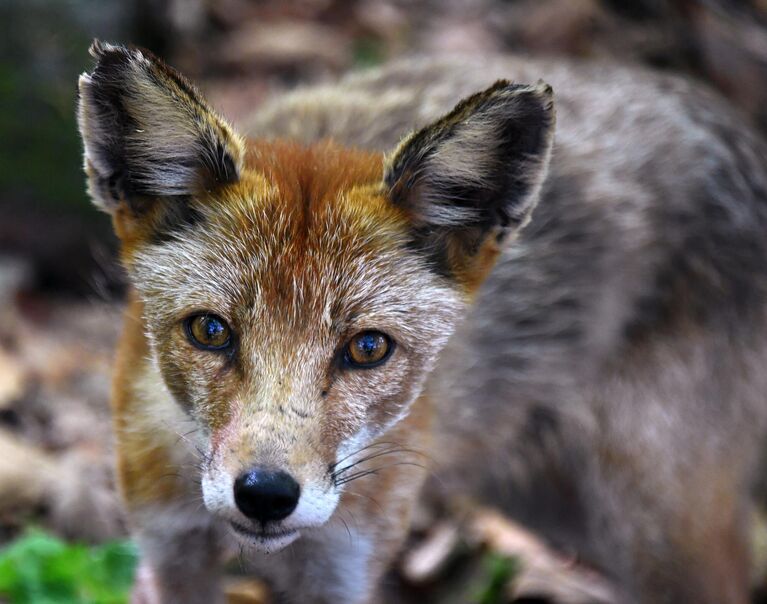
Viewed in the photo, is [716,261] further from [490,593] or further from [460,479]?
[490,593]

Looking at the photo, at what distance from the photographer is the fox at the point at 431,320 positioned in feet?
13.9

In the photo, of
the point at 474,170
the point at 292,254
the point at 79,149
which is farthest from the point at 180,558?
the point at 79,149

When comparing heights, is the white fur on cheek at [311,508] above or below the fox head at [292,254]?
below

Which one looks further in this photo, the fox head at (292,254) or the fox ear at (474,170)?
the fox ear at (474,170)

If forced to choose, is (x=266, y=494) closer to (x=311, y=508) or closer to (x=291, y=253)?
(x=311, y=508)

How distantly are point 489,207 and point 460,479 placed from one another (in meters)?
2.85

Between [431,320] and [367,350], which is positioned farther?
[431,320]

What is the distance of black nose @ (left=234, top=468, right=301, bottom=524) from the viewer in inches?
150

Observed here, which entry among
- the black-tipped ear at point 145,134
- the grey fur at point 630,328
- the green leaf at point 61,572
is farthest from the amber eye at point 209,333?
the grey fur at point 630,328

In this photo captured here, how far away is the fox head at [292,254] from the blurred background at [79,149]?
165 cm

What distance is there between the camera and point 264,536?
4043 mm

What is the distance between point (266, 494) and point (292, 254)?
1.01 metres

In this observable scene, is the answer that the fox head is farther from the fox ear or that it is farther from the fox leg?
the fox leg

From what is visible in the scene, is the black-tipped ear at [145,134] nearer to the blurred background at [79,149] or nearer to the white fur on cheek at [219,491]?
the white fur on cheek at [219,491]
